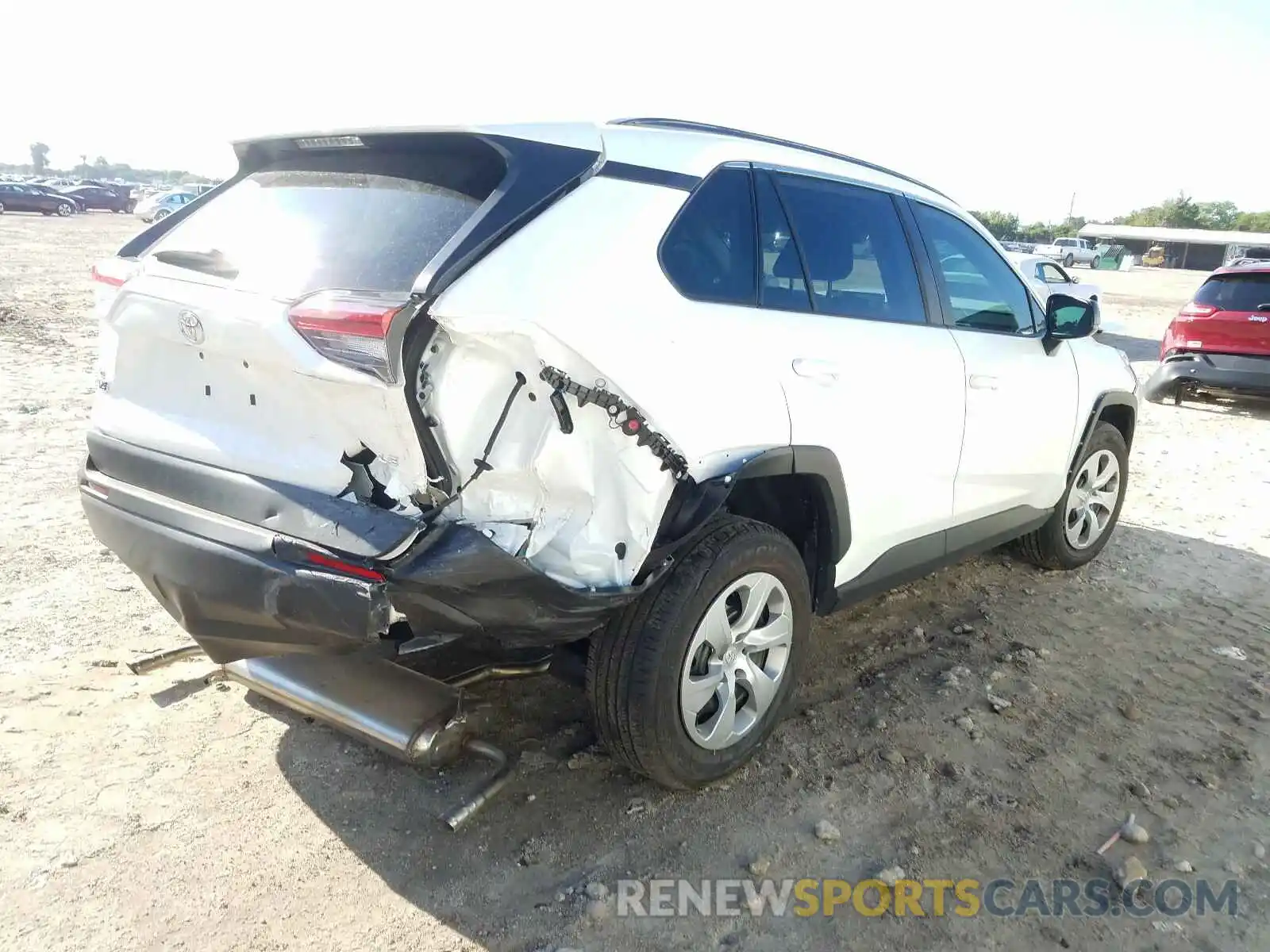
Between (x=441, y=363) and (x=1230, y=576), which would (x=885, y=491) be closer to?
(x=441, y=363)

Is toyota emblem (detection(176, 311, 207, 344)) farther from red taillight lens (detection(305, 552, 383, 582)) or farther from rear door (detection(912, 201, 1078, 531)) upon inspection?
rear door (detection(912, 201, 1078, 531))

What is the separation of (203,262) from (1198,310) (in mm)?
10147

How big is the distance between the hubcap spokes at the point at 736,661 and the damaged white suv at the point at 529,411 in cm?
1

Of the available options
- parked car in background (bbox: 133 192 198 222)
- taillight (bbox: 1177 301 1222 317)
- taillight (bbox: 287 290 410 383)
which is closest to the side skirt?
taillight (bbox: 287 290 410 383)

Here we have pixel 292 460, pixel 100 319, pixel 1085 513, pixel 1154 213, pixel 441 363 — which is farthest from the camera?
pixel 1154 213

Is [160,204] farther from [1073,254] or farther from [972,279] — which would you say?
[1073,254]

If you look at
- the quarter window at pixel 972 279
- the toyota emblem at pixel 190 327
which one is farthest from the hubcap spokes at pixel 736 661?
the toyota emblem at pixel 190 327

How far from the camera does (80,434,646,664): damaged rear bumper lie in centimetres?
226

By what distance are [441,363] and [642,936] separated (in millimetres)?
1574

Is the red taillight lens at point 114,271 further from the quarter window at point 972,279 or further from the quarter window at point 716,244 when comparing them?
the quarter window at point 972,279

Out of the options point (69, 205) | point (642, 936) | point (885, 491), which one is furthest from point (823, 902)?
point (69, 205)

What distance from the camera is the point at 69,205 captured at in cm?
4334

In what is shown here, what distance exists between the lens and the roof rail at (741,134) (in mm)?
2758

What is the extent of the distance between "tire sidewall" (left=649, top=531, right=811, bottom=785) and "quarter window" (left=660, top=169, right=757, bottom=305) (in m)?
0.78
